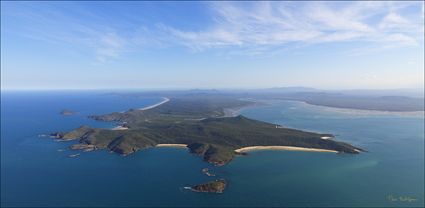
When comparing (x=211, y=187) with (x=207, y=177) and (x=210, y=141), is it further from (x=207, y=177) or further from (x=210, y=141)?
(x=210, y=141)

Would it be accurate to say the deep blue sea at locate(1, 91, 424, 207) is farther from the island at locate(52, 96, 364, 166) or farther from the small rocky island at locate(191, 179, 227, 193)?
the island at locate(52, 96, 364, 166)

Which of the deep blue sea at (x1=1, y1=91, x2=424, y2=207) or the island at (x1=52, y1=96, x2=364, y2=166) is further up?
the island at (x1=52, y1=96, x2=364, y2=166)

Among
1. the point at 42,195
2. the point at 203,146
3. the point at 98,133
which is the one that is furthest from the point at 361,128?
the point at 42,195

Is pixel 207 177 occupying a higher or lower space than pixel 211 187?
lower

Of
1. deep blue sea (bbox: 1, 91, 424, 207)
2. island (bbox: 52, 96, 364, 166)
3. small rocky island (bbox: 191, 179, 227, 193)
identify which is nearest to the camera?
deep blue sea (bbox: 1, 91, 424, 207)

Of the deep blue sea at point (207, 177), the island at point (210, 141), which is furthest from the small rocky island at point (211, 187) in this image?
the island at point (210, 141)

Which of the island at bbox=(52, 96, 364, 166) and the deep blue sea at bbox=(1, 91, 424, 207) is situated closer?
the deep blue sea at bbox=(1, 91, 424, 207)

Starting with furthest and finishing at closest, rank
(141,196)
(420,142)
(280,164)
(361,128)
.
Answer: (361,128)
(420,142)
(280,164)
(141,196)

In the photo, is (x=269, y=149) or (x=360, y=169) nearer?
(x=360, y=169)

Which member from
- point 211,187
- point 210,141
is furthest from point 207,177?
point 210,141

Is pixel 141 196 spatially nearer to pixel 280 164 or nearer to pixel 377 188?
pixel 280 164

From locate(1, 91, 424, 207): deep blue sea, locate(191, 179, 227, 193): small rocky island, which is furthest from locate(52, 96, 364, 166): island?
locate(191, 179, 227, 193): small rocky island
